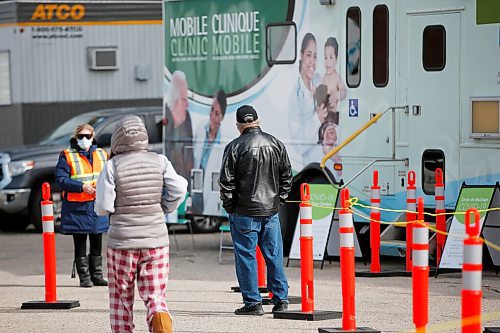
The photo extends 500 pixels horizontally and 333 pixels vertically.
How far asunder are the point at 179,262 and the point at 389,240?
2738 mm

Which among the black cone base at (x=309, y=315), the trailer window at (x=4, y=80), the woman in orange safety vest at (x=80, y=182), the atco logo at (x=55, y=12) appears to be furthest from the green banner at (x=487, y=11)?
the trailer window at (x=4, y=80)

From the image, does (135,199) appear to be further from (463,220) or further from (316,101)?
(316,101)

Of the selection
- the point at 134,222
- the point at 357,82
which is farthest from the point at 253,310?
the point at 357,82

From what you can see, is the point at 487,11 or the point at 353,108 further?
the point at 353,108

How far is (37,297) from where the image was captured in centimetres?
1269

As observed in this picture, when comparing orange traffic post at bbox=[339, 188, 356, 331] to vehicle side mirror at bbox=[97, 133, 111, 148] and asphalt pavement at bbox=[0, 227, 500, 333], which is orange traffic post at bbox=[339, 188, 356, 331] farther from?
vehicle side mirror at bbox=[97, 133, 111, 148]

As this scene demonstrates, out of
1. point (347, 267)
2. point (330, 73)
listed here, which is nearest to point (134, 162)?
point (347, 267)

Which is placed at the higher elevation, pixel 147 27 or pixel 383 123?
pixel 147 27

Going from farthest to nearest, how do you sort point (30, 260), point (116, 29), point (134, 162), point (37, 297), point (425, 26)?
1. point (116, 29)
2. point (30, 260)
3. point (425, 26)
4. point (37, 297)
5. point (134, 162)

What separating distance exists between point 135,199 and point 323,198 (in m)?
6.14

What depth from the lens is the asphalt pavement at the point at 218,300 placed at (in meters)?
10.4

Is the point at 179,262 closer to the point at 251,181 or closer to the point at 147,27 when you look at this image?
the point at 251,181

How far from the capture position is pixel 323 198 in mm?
14469

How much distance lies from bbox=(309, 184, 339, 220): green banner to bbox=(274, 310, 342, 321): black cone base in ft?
12.6
